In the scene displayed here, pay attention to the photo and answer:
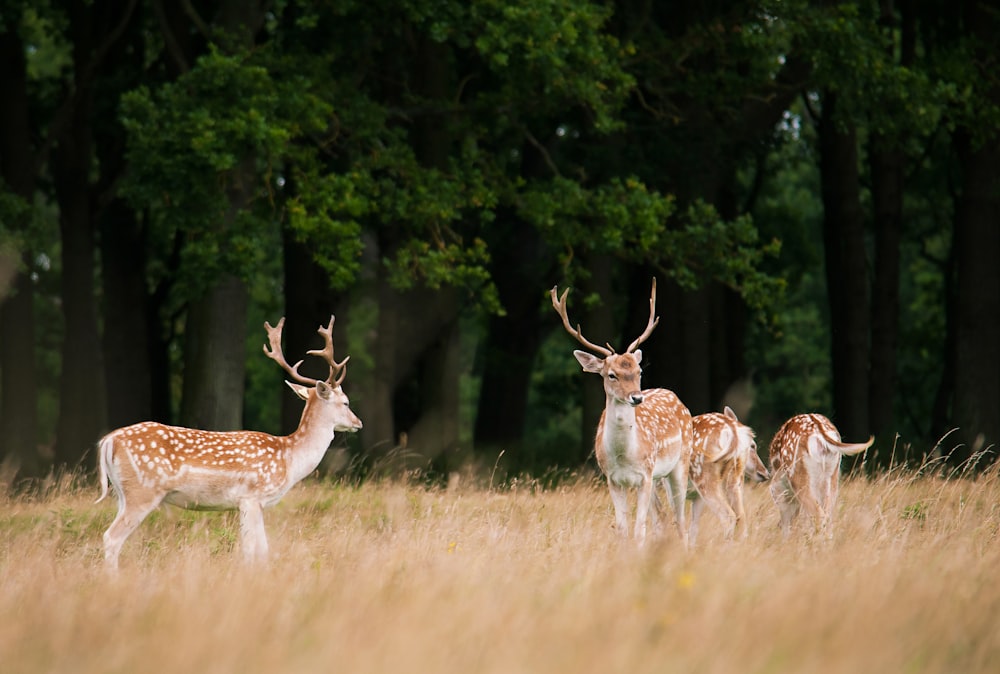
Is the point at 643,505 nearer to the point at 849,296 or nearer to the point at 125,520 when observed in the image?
the point at 125,520

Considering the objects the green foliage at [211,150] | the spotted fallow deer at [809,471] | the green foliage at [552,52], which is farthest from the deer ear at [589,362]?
the green foliage at [552,52]

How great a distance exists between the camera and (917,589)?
617 cm

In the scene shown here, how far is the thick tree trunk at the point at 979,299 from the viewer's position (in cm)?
1745

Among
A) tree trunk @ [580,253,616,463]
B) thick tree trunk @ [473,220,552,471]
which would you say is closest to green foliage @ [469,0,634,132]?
tree trunk @ [580,253,616,463]

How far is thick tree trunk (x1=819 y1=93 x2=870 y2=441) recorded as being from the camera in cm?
1792

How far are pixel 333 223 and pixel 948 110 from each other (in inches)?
309

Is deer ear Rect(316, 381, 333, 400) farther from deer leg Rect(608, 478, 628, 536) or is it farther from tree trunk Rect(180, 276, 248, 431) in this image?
tree trunk Rect(180, 276, 248, 431)

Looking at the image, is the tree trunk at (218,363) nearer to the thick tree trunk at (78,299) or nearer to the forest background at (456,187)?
the forest background at (456,187)

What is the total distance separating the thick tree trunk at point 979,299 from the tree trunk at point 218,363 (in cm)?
909

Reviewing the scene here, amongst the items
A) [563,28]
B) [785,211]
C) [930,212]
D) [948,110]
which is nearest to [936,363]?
[930,212]

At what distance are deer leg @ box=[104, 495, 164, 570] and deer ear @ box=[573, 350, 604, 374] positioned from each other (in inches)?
114

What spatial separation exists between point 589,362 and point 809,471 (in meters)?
1.66

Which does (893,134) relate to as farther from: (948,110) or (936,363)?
(936,363)

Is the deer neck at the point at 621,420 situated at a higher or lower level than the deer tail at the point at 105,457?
higher
